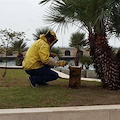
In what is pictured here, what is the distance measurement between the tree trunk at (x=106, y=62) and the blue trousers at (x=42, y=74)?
113cm

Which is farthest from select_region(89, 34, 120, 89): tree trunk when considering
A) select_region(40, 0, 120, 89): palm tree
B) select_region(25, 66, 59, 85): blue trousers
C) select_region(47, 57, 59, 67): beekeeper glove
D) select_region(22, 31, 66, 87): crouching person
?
select_region(25, 66, 59, 85): blue trousers

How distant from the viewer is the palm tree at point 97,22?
504cm

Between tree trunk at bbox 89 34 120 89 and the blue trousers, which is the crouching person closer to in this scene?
the blue trousers

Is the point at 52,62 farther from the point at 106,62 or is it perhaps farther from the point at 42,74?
the point at 106,62

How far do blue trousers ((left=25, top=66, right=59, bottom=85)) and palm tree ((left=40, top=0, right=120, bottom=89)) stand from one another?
1126 mm

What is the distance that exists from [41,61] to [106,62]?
152 cm

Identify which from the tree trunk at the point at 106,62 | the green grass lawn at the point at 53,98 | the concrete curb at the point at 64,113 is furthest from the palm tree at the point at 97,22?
the concrete curb at the point at 64,113

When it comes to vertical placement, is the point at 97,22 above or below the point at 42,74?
above

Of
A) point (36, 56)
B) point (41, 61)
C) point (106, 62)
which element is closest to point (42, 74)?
point (41, 61)

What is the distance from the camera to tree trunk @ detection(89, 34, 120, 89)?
5484 millimetres

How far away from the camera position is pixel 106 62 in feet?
18.0

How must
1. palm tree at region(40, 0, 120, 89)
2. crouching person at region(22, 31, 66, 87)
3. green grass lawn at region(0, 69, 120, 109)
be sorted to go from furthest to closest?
crouching person at region(22, 31, 66, 87), palm tree at region(40, 0, 120, 89), green grass lawn at region(0, 69, 120, 109)

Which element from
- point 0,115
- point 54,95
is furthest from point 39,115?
point 54,95

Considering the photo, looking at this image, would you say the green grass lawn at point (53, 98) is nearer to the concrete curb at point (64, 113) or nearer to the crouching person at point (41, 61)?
the concrete curb at point (64, 113)
